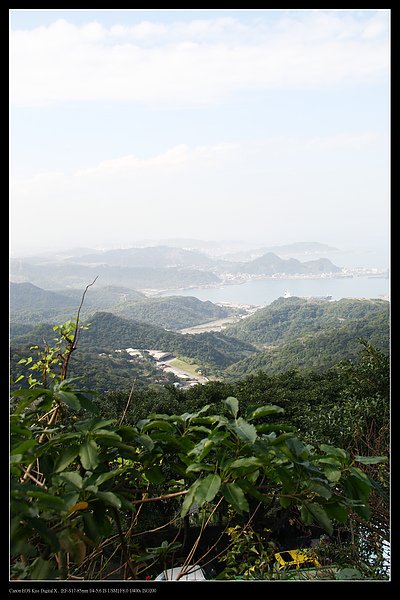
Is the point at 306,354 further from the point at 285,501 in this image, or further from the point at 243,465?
the point at 243,465

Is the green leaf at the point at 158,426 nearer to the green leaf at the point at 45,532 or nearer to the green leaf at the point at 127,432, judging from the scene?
the green leaf at the point at 127,432

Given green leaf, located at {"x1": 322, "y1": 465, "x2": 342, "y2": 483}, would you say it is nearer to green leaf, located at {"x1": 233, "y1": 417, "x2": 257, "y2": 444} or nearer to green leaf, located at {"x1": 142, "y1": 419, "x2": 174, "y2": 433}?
green leaf, located at {"x1": 233, "y1": 417, "x2": 257, "y2": 444}

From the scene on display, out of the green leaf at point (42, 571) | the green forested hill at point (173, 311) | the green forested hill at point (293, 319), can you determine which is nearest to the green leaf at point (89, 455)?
the green leaf at point (42, 571)

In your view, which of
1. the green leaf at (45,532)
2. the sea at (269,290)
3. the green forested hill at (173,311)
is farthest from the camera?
the green forested hill at (173,311)

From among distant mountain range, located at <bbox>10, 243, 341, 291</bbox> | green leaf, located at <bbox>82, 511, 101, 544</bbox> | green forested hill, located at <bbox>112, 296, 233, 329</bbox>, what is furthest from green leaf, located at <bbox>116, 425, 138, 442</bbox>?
green forested hill, located at <bbox>112, 296, 233, 329</bbox>

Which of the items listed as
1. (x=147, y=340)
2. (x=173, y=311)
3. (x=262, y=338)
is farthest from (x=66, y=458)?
(x=262, y=338)
